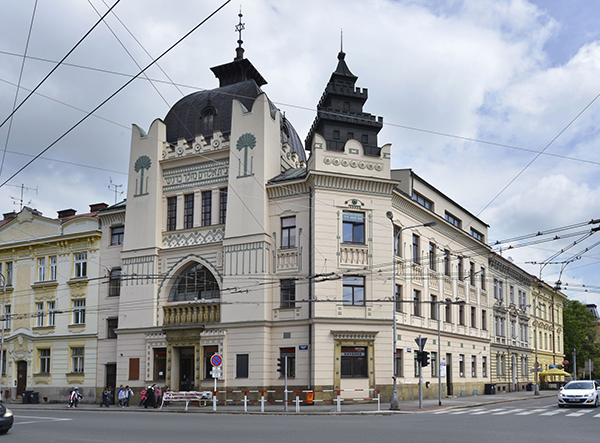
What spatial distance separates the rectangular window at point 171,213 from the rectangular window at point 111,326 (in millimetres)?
7349

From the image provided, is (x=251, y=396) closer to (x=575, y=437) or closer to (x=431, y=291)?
(x=431, y=291)

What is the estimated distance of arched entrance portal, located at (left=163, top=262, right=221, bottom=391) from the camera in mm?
36625

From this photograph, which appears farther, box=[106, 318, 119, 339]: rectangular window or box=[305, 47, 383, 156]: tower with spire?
box=[106, 318, 119, 339]: rectangular window

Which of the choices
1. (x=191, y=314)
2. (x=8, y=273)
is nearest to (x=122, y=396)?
(x=191, y=314)

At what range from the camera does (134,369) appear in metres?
38.5

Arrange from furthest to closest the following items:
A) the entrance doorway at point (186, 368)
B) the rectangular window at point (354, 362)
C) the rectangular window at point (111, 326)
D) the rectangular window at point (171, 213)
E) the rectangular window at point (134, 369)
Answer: the rectangular window at point (111, 326), the rectangular window at point (171, 213), the rectangular window at point (134, 369), the entrance doorway at point (186, 368), the rectangular window at point (354, 362)

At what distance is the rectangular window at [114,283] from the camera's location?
41750mm

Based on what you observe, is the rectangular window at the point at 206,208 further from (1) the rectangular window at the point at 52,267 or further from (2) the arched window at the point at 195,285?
(1) the rectangular window at the point at 52,267

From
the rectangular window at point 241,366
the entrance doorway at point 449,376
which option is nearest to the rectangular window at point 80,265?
the rectangular window at point 241,366

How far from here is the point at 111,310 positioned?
136 ft

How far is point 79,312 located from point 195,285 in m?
10.4

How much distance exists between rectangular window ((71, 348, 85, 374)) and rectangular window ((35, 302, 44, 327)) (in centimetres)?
395

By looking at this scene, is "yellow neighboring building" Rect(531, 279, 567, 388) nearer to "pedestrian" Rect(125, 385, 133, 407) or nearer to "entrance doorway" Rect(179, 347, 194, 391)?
"entrance doorway" Rect(179, 347, 194, 391)

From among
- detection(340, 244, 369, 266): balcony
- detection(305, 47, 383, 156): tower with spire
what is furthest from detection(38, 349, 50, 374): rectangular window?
detection(305, 47, 383, 156): tower with spire
